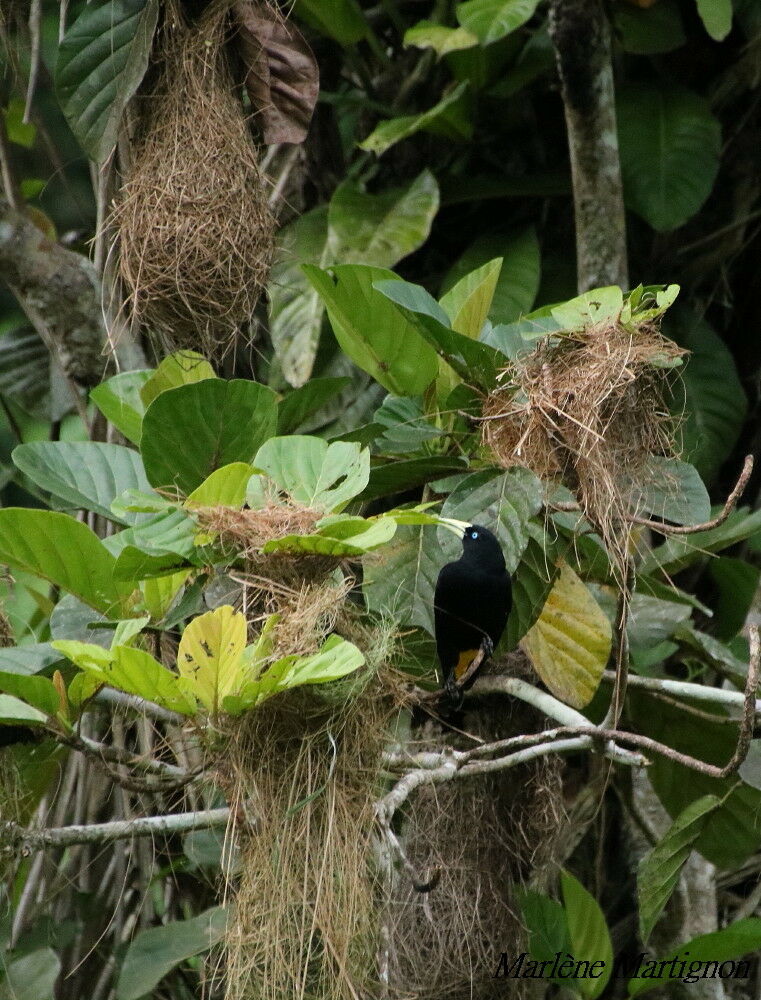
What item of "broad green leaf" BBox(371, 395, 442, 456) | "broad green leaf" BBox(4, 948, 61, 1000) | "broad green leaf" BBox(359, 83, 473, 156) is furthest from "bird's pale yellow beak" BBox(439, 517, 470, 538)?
"broad green leaf" BBox(359, 83, 473, 156)

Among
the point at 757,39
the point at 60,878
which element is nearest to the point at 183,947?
the point at 60,878

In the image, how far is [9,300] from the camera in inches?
165

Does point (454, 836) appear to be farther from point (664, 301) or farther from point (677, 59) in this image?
point (677, 59)

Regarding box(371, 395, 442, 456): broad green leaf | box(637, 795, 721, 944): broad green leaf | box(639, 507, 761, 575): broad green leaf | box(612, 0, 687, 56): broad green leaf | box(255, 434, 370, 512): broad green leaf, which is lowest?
box(637, 795, 721, 944): broad green leaf

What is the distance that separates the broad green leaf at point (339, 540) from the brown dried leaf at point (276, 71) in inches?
41.8

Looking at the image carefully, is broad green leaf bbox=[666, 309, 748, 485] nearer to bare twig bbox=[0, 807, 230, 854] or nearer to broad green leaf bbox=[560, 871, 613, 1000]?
broad green leaf bbox=[560, 871, 613, 1000]

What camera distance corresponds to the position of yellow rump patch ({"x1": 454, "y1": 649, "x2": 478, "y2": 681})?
83.9 inches

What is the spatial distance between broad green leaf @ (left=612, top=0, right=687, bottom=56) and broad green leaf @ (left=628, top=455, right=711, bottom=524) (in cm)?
156

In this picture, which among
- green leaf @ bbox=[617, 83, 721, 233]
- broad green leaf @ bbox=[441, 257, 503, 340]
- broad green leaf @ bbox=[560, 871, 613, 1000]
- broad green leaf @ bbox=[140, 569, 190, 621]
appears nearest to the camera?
broad green leaf @ bbox=[140, 569, 190, 621]

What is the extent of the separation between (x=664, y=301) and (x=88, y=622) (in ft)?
3.42

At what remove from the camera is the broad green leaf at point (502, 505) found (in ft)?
6.12

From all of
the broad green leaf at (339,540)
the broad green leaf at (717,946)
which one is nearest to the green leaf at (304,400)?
the broad green leaf at (339,540)

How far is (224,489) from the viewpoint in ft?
5.50

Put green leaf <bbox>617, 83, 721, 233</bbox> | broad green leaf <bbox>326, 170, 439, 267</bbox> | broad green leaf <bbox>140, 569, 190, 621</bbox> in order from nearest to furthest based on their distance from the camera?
1. broad green leaf <bbox>140, 569, 190, 621</bbox>
2. broad green leaf <bbox>326, 170, 439, 267</bbox>
3. green leaf <bbox>617, 83, 721, 233</bbox>
